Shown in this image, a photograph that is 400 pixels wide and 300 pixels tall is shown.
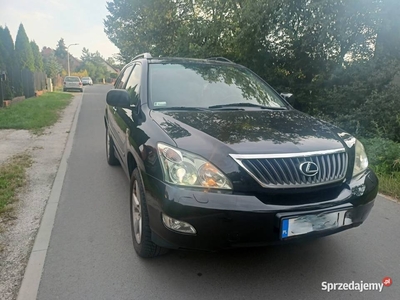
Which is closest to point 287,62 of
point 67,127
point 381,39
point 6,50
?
point 381,39

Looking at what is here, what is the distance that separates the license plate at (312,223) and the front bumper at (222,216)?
34 mm

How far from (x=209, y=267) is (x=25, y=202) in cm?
256

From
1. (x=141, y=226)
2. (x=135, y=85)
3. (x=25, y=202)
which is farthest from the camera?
(x=25, y=202)

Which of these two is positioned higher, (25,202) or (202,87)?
(202,87)

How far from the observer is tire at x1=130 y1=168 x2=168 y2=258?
2.62 m

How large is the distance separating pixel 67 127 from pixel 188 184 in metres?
8.58

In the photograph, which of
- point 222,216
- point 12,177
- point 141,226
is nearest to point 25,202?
point 12,177

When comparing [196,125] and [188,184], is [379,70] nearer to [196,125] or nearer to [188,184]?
[196,125]

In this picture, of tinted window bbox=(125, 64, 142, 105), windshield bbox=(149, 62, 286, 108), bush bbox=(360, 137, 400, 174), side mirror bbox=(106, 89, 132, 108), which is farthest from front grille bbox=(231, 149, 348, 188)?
bush bbox=(360, 137, 400, 174)

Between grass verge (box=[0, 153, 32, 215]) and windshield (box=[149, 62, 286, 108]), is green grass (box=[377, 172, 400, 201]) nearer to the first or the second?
windshield (box=[149, 62, 286, 108])

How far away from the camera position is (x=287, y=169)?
224cm

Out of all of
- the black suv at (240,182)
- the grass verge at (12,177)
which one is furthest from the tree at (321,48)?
the grass verge at (12,177)
